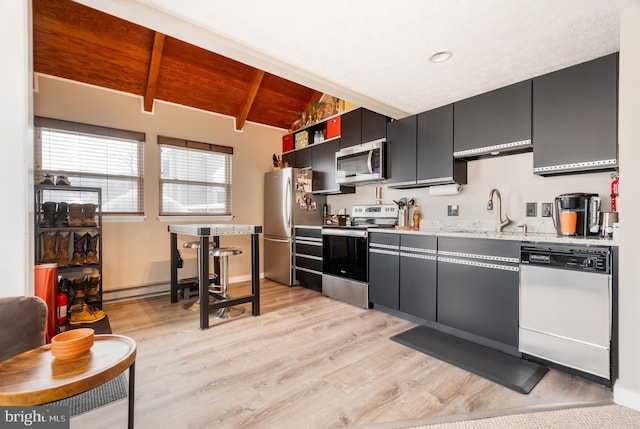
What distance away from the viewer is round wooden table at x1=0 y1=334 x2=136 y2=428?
0.93 meters

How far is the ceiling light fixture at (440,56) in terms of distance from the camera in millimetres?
2320

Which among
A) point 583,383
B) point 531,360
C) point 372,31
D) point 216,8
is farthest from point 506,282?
point 216,8

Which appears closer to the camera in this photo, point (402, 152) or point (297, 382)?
point (297, 382)

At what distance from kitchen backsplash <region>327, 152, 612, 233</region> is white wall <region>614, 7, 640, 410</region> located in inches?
27.7

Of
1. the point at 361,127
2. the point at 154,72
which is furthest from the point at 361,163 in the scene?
the point at 154,72

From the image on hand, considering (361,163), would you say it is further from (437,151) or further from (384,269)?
(384,269)

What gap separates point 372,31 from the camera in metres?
2.06

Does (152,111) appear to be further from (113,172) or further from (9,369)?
(9,369)

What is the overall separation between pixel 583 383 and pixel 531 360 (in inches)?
12.2

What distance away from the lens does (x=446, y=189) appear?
11.0 ft

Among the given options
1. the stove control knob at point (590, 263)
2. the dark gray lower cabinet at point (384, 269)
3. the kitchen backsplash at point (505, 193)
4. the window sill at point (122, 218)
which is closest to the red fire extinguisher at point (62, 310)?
the window sill at point (122, 218)

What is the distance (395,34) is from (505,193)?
6.28 ft

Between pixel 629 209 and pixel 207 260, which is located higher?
pixel 629 209

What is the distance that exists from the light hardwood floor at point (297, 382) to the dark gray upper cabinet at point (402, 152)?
5.38 feet
